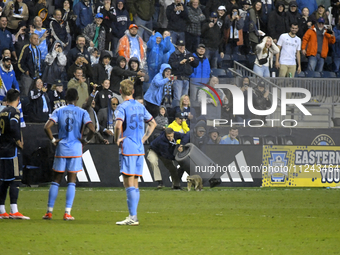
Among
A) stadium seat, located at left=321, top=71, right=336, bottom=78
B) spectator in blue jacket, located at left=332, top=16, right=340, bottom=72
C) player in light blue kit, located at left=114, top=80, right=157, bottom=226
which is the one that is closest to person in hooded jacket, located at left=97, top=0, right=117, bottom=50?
stadium seat, located at left=321, top=71, right=336, bottom=78

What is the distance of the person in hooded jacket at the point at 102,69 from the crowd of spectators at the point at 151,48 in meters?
0.03

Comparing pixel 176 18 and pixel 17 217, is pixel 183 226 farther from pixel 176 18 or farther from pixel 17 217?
pixel 176 18

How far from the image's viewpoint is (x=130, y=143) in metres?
8.57

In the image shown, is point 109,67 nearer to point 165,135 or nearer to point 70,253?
point 165,135

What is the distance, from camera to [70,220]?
360 inches

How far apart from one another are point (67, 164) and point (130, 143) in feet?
3.95

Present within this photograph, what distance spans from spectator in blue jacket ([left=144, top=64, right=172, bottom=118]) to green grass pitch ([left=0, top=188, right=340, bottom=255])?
383 cm

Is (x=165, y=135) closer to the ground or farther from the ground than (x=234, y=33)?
closer to the ground

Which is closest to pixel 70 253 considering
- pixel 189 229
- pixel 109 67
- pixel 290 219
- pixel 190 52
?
pixel 189 229

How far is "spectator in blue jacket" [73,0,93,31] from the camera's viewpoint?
18.9 m

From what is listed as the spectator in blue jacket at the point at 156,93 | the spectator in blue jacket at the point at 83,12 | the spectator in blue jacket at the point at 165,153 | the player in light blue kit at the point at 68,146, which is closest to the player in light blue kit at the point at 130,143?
the player in light blue kit at the point at 68,146

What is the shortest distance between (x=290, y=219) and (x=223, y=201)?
3293mm

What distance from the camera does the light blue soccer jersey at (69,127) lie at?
910 cm

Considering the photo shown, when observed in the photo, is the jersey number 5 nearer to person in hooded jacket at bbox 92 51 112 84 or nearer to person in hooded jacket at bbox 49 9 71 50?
person in hooded jacket at bbox 92 51 112 84
